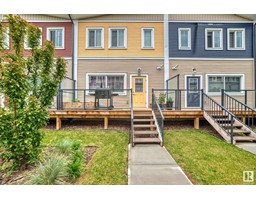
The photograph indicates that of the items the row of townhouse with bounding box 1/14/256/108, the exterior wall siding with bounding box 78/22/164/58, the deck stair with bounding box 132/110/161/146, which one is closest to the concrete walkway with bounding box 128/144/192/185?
the deck stair with bounding box 132/110/161/146

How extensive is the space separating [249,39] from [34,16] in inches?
512

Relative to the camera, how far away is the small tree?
11.8 ft

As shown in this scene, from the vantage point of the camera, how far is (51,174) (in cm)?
333

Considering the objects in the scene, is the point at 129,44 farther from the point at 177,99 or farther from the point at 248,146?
the point at 248,146

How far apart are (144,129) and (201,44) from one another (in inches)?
270

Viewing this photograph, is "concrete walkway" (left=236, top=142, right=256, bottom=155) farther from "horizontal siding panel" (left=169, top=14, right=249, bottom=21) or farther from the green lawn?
"horizontal siding panel" (left=169, top=14, right=249, bottom=21)

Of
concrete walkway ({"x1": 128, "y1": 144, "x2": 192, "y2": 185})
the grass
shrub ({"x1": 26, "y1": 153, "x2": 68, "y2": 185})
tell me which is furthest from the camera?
the grass

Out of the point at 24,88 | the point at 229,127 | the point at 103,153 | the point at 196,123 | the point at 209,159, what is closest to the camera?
the point at 24,88

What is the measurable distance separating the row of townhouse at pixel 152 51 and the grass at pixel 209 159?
460 cm

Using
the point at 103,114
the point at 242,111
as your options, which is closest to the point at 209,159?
the point at 103,114

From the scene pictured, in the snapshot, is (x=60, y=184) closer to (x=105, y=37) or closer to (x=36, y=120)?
(x=36, y=120)

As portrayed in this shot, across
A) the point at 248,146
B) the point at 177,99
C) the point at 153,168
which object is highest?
the point at 177,99

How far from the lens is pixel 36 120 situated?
3.86 meters

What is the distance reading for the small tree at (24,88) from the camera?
11.8ft
